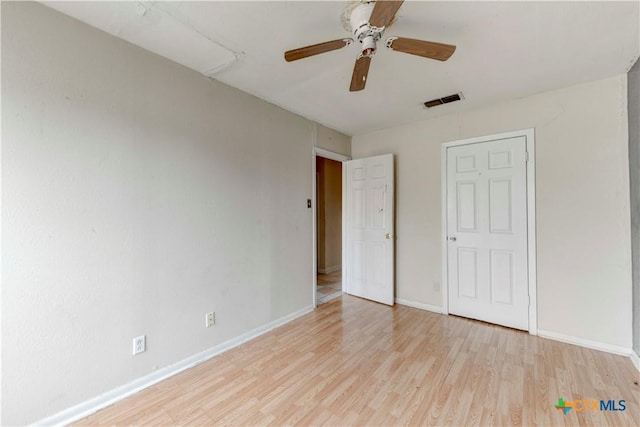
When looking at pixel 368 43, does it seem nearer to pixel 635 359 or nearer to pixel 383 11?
pixel 383 11

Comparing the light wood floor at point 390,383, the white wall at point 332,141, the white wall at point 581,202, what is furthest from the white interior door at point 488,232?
the white wall at point 332,141

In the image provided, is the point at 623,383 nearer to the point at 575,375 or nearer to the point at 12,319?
the point at 575,375

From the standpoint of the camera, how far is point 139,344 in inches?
72.7

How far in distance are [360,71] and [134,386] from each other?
8.37 ft

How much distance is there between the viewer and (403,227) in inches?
136

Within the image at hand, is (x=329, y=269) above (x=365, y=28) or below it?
below

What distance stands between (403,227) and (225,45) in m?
2.70

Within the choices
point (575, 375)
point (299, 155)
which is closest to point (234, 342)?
point (299, 155)

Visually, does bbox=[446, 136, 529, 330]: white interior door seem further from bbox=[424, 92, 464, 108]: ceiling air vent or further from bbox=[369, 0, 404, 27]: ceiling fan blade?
bbox=[369, 0, 404, 27]: ceiling fan blade

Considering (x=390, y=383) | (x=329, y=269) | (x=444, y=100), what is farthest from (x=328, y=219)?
(x=390, y=383)

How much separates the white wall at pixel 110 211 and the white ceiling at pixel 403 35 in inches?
10.0

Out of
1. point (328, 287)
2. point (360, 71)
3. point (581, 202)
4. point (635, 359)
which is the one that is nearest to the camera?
point (360, 71)

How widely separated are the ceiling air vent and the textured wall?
1.20 meters

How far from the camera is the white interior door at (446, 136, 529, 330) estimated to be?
105 inches
